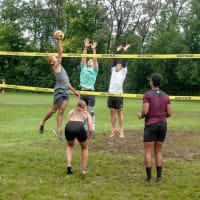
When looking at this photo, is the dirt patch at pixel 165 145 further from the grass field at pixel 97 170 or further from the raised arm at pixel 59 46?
the raised arm at pixel 59 46

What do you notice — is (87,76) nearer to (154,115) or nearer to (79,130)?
(79,130)

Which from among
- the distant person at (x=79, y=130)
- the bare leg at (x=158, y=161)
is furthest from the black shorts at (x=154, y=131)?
the distant person at (x=79, y=130)

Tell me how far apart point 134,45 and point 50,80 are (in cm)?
1107

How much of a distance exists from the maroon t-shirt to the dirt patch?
2379mm

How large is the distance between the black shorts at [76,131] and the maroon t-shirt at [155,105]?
115 centimetres

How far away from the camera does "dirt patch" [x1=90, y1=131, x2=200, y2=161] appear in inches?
405

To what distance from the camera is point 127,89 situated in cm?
5016

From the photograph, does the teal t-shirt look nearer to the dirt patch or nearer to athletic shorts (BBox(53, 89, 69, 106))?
the dirt patch

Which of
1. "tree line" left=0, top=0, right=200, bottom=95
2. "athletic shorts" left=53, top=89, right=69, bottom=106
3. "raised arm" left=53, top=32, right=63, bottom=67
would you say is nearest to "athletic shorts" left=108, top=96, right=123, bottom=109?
"athletic shorts" left=53, top=89, right=69, bottom=106

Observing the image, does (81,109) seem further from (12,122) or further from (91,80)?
(12,122)

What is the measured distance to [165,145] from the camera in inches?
451

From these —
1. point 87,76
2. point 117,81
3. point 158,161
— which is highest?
point 87,76

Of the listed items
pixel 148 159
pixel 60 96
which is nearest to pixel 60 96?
pixel 60 96

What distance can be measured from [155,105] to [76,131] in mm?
1449
